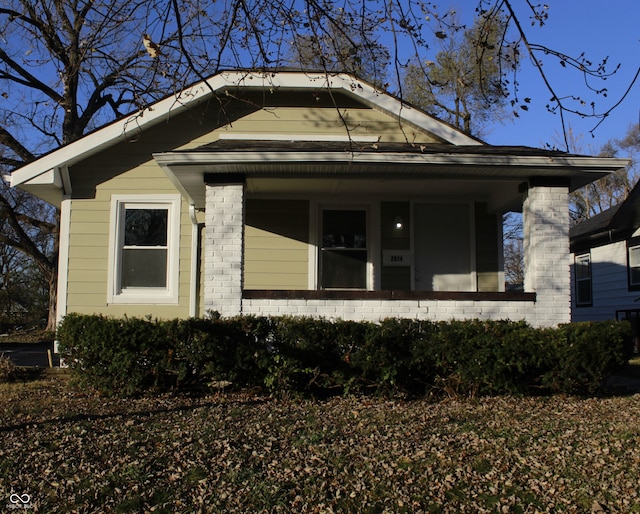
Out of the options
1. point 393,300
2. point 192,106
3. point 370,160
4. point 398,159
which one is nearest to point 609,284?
point 393,300

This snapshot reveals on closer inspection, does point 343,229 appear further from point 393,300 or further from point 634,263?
point 634,263

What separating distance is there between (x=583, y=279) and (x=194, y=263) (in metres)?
12.9

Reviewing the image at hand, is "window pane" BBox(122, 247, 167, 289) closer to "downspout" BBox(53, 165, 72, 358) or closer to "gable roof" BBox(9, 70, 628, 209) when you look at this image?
"downspout" BBox(53, 165, 72, 358)

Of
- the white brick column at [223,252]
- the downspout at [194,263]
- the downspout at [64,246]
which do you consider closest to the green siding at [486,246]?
the white brick column at [223,252]

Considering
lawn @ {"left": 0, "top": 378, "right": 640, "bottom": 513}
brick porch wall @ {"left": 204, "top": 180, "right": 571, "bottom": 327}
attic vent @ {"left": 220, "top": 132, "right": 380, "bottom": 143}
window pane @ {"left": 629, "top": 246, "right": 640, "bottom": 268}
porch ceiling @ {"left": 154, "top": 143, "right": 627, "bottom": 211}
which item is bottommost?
lawn @ {"left": 0, "top": 378, "right": 640, "bottom": 513}

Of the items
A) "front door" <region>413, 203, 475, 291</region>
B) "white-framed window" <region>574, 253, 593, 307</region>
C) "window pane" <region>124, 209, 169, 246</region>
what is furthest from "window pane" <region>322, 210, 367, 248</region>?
"white-framed window" <region>574, 253, 593, 307</region>

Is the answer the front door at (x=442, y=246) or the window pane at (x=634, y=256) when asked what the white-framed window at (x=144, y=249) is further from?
the window pane at (x=634, y=256)

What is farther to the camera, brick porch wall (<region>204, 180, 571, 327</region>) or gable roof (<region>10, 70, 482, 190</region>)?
gable roof (<region>10, 70, 482, 190</region>)

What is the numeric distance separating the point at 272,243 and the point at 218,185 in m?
2.16

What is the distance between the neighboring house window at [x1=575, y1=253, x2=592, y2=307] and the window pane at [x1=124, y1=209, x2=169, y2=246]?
42.4 ft

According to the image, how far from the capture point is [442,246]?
10.2 metres

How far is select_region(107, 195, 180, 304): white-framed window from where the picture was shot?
9602mm

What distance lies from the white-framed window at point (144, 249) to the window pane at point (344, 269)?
2.47 meters

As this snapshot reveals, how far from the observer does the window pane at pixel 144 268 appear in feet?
31.8
